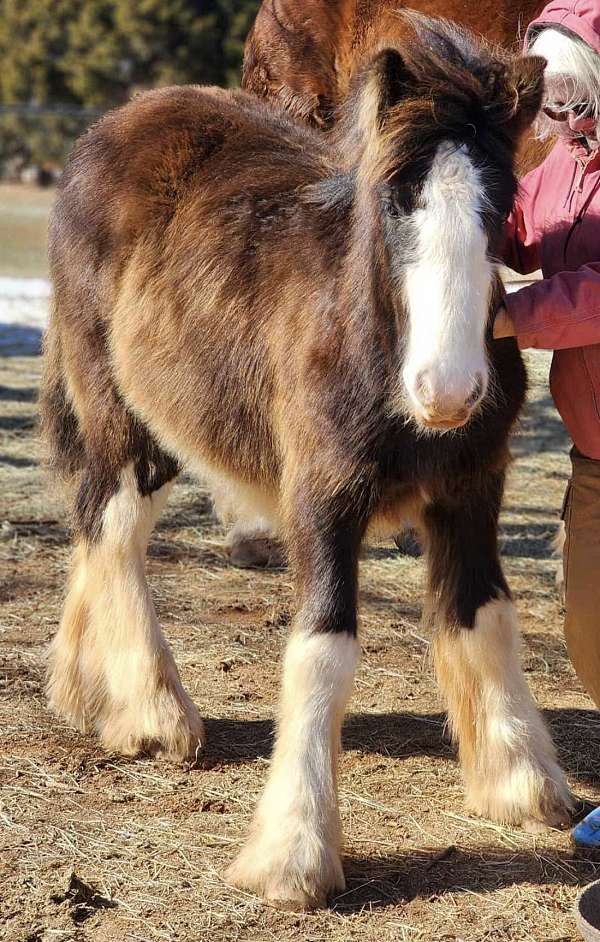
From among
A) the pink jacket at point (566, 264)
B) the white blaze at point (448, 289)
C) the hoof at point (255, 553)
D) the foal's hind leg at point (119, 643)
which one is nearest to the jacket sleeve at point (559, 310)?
the pink jacket at point (566, 264)

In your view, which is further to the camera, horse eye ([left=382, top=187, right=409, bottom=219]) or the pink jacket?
the pink jacket

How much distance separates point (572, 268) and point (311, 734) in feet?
4.41

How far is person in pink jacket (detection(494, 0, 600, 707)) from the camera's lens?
283 centimetres

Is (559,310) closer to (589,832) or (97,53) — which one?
(589,832)

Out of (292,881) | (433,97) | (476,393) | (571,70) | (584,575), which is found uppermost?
(571,70)

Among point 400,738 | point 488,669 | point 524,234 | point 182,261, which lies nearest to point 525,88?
point 524,234

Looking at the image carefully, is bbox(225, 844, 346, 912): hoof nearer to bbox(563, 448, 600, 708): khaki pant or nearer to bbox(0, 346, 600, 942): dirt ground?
bbox(0, 346, 600, 942): dirt ground

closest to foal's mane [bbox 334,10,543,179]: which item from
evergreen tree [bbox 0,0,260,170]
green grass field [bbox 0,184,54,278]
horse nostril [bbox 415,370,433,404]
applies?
horse nostril [bbox 415,370,433,404]

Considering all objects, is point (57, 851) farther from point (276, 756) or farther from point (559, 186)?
point (559, 186)

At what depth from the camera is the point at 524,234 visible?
128 inches

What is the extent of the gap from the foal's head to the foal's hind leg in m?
1.33

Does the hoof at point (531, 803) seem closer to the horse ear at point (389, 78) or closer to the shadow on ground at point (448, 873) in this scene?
the shadow on ground at point (448, 873)

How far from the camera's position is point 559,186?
3.14 meters

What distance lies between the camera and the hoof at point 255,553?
206 inches
